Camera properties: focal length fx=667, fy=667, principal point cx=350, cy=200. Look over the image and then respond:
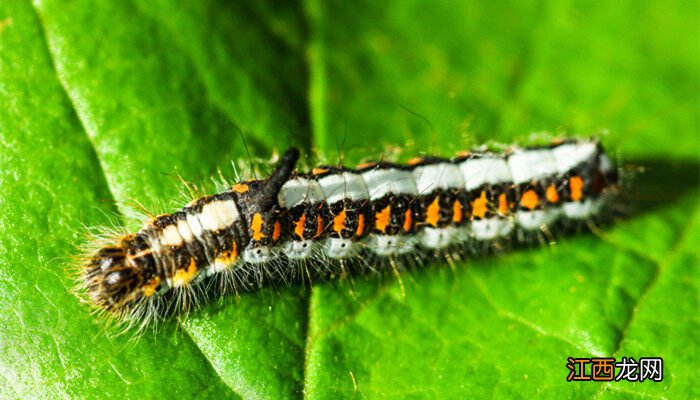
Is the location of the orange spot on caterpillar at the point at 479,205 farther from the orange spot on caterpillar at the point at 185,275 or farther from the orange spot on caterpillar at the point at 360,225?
the orange spot on caterpillar at the point at 185,275

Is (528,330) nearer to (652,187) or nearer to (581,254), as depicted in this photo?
(581,254)

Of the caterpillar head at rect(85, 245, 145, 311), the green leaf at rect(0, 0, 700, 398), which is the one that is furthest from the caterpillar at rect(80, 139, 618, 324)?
the green leaf at rect(0, 0, 700, 398)

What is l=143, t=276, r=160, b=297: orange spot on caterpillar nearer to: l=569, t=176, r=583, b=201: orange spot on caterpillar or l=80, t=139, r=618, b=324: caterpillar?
l=80, t=139, r=618, b=324: caterpillar

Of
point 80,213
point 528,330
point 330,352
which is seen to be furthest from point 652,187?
point 80,213

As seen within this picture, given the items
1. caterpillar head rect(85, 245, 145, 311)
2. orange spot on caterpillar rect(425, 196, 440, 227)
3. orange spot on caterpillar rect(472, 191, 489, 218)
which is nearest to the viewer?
caterpillar head rect(85, 245, 145, 311)

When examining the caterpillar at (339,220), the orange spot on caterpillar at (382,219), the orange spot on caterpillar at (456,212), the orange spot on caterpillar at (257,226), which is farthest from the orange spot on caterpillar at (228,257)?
the orange spot on caterpillar at (456,212)
